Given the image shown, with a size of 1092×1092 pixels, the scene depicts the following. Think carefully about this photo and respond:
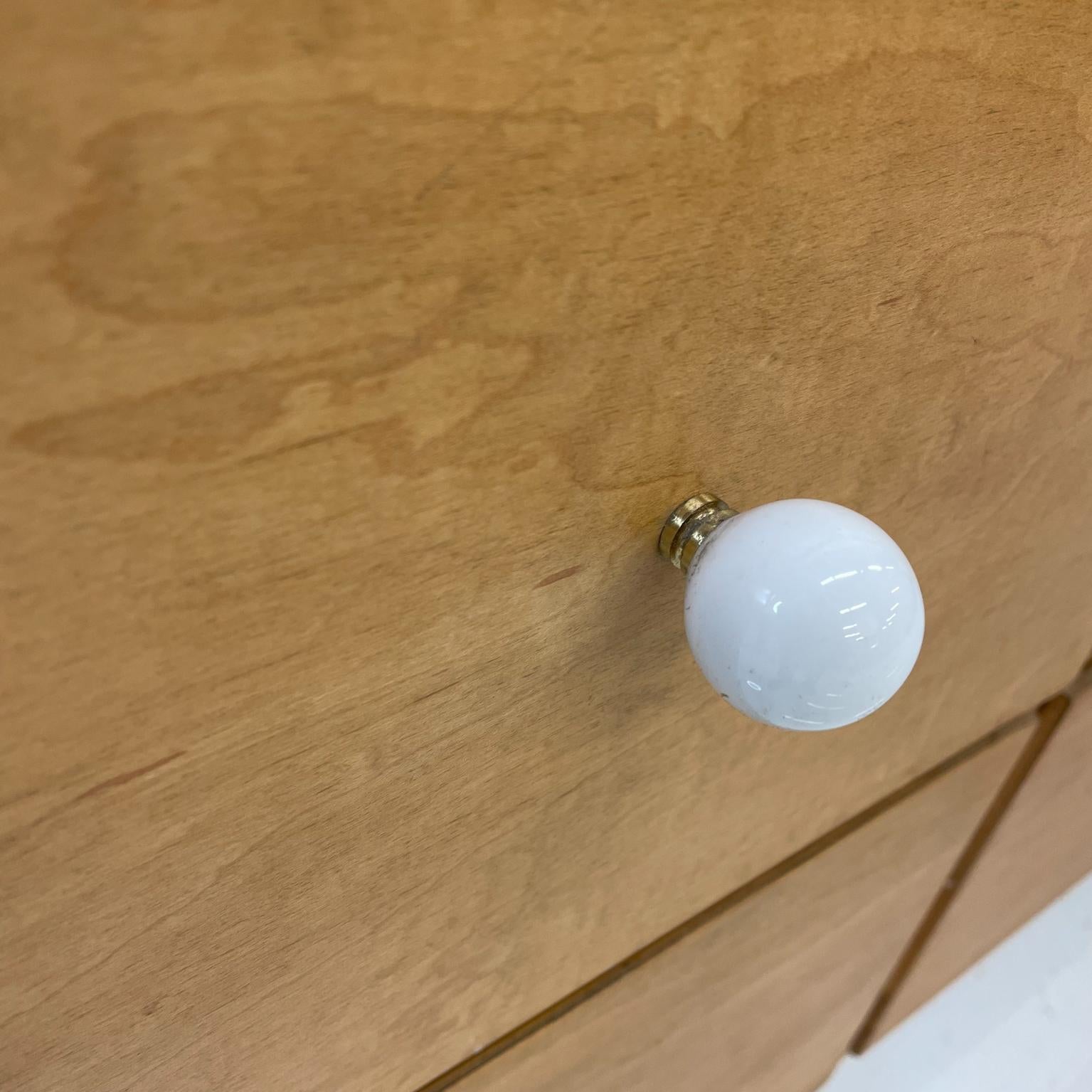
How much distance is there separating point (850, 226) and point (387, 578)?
11cm

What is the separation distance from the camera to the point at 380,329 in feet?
0.45

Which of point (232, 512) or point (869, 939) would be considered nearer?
point (232, 512)

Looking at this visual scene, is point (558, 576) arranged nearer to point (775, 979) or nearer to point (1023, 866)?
point (775, 979)

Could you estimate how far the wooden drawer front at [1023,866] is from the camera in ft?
1.44

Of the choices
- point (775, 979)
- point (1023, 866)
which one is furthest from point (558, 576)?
point (1023, 866)

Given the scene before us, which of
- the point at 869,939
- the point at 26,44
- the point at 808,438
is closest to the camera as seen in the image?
the point at 26,44

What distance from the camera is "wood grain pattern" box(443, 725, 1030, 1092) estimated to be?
302mm

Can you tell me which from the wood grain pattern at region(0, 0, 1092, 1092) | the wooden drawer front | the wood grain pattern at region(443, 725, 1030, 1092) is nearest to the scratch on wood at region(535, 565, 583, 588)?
the wood grain pattern at region(0, 0, 1092, 1092)

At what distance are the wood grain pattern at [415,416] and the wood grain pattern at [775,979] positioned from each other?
0.21 ft

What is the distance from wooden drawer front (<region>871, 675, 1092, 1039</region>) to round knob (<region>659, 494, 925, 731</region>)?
30 centimetres

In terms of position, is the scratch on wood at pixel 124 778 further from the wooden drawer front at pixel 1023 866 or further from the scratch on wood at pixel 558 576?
the wooden drawer front at pixel 1023 866

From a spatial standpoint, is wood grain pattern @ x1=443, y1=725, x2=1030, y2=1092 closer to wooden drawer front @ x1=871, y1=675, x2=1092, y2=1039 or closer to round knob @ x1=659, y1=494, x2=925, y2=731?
wooden drawer front @ x1=871, y1=675, x2=1092, y2=1039

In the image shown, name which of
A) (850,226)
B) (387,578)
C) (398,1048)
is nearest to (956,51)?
(850,226)

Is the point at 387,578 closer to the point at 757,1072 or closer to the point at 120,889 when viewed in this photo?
the point at 120,889
